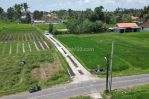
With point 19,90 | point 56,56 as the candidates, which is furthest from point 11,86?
point 56,56

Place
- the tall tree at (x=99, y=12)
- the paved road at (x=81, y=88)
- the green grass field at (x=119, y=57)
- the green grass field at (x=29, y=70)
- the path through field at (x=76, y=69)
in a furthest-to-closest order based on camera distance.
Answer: the tall tree at (x=99, y=12) < the green grass field at (x=119, y=57) < the path through field at (x=76, y=69) < the green grass field at (x=29, y=70) < the paved road at (x=81, y=88)

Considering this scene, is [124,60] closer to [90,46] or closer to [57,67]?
[57,67]

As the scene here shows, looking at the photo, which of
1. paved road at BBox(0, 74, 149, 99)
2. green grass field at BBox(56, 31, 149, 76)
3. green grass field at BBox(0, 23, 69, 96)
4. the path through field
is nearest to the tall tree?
green grass field at BBox(56, 31, 149, 76)

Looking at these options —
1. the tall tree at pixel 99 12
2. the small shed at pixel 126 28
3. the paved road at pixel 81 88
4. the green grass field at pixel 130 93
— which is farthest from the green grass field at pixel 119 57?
the tall tree at pixel 99 12

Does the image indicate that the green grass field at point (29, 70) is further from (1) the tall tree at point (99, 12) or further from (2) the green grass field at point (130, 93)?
(1) the tall tree at point (99, 12)

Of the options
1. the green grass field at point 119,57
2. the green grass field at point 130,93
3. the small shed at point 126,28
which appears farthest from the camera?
the small shed at point 126,28

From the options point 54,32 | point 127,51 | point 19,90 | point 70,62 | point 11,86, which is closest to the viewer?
point 19,90

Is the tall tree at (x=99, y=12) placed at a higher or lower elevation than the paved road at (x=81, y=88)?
higher

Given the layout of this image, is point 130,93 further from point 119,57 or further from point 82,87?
point 119,57
